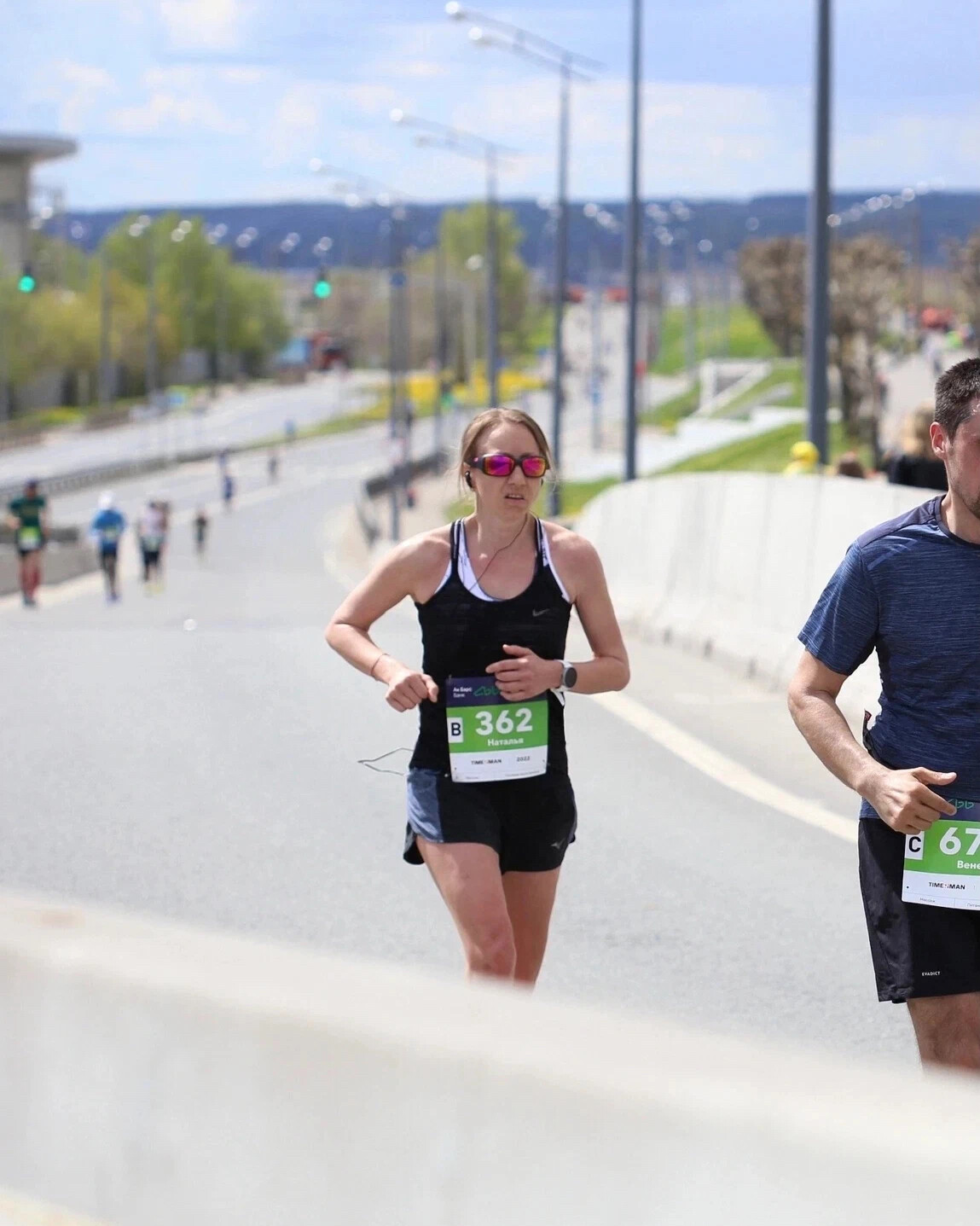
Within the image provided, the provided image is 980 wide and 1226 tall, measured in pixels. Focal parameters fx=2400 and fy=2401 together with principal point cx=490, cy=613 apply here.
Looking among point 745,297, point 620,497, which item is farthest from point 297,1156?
point 745,297

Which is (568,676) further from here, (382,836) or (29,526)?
(29,526)

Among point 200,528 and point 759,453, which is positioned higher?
point 759,453

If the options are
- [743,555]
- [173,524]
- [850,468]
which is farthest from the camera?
[173,524]

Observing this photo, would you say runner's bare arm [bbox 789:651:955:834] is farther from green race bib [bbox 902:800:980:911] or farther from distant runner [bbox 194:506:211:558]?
distant runner [bbox 194:506:211:558]

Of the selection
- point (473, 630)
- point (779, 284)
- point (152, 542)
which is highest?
point (779, 284)

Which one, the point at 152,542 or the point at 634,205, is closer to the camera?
the point at 634,205

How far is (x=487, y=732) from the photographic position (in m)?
5.62

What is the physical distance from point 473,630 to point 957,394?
1.44 meters

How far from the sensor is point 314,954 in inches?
125

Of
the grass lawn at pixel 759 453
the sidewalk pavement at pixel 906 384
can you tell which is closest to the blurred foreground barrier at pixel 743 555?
the grass lawn at pixel 759 453

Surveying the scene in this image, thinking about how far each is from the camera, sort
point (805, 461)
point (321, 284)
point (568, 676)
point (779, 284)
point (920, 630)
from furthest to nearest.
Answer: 1. point (779, 284)
2. point (321, 284)
3. point (805, 461)
4. point (568, 676)
5. point (920, 630)

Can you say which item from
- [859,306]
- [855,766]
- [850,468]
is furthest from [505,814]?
[859,306]

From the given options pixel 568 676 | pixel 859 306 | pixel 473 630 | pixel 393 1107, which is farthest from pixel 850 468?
pixel 859 306

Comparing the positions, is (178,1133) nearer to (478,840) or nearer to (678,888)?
(478,840)
